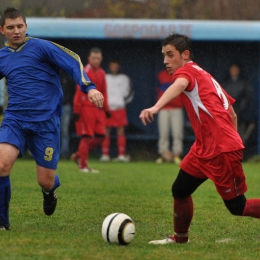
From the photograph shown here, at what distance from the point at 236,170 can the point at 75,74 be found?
1.67 m

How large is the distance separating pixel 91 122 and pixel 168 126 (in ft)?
9.74

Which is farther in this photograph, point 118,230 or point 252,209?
point 252,209

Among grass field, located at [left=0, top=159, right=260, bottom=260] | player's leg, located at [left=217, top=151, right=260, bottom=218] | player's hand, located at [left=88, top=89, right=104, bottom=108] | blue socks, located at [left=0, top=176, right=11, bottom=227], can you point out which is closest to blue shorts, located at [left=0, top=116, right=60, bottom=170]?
blue socks, located at [left=0, top=176, right=11, bottom=227]

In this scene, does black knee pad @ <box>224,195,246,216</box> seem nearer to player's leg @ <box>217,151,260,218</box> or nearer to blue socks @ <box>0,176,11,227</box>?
player's leg @ <box>217,151,260,218</box>

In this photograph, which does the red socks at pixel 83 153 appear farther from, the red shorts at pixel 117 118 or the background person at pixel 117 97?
the red shorts at pixel 117 118

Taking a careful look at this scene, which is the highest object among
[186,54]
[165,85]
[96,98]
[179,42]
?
[179,42]

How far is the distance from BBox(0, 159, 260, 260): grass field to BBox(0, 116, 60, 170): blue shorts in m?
0.66

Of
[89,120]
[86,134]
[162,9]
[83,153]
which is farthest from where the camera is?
[162,9]

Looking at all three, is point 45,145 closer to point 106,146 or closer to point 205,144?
point 205,144

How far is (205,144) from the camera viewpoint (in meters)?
6.42

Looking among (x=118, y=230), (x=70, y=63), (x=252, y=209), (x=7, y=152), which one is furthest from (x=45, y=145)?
(x=252, y=209)

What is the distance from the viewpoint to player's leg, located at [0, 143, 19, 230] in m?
6.85

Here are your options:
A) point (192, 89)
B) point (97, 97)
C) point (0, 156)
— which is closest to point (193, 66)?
point (192, 89)

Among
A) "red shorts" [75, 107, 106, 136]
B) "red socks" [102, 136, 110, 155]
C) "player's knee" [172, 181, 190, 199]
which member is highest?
"player's knee" [172, 181, 190, 199]
